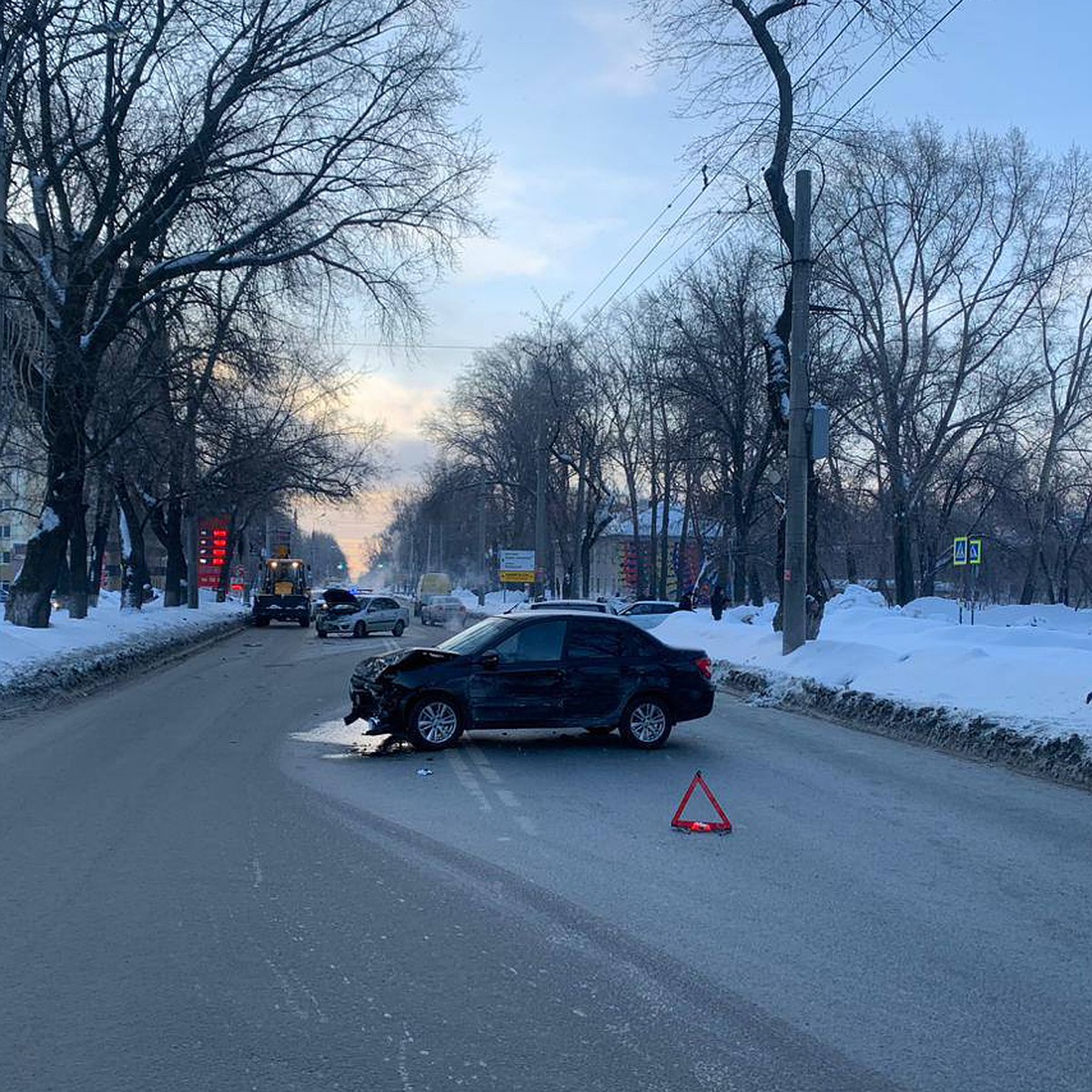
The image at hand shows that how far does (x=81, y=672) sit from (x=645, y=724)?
11750mm

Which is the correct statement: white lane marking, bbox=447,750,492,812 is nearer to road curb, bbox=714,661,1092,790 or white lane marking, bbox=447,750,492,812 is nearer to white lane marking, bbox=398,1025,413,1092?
white lane marking, bbox=398,1025,413,1092

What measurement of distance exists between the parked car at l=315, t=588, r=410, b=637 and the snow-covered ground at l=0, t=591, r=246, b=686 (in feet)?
16.1

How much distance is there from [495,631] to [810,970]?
8342 mm

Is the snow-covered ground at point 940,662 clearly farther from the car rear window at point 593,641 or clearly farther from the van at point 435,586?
the van at point 435,586

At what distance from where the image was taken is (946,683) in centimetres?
1662

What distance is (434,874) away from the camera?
7715 millimetres

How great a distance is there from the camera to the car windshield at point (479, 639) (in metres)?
13.8

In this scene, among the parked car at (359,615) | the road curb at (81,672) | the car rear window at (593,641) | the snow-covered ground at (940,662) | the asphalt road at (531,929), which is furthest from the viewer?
the parked car at (359,615)

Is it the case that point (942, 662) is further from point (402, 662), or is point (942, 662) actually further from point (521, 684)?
point (402, 662)

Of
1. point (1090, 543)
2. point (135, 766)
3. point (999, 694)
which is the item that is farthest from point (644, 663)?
point (1090, 543)

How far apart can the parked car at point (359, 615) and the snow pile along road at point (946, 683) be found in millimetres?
22523

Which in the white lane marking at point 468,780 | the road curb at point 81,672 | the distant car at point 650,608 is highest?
the distant car at point 650,608

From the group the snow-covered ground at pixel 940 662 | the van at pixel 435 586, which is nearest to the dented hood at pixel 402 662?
the snow-covered ground at pixel 940 662

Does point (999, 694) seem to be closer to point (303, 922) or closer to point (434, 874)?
point (434, 874)
